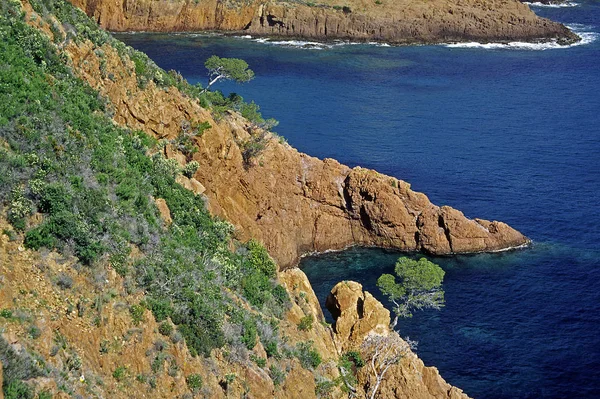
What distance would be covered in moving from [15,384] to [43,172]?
11.7 meters

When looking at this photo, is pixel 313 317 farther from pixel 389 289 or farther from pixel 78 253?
pixel 78 253

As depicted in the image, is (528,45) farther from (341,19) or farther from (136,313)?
(136,313)

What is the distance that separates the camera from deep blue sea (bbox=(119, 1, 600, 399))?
5172 cm

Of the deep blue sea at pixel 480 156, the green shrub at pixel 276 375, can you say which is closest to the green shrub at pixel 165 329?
the green shrub at pixel 276 375

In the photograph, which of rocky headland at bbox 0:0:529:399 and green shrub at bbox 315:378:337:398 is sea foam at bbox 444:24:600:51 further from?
green shrub at bbox 315:378:337:398

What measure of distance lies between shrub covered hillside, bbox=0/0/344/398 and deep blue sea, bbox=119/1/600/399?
59.0 ft

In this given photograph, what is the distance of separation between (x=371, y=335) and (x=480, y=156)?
4496 cm

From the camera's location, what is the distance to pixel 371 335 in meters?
45.8

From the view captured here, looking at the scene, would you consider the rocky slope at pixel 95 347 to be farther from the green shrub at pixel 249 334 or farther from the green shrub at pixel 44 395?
the green shrub at pixel 249 334

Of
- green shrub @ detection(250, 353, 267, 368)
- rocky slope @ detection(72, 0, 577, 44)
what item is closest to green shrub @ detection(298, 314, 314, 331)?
green shrub @ detection(250, 353, 267, 368)

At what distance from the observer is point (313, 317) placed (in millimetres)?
43438

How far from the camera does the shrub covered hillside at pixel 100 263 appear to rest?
1000 inches

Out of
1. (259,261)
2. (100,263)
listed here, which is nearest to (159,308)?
(100,263)

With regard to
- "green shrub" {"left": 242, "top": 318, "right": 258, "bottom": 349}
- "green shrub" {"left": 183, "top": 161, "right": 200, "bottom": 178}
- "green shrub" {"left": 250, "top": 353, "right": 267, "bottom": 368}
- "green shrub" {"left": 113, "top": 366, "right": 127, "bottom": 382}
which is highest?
"green shrub" {"left": 183, "top": 161, "right": 200, "bottom": 178}
